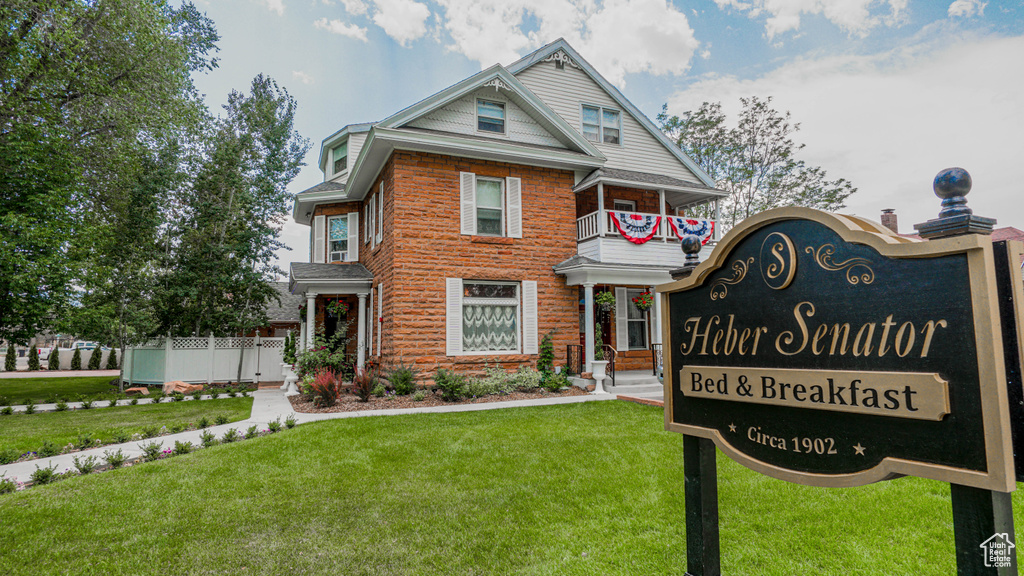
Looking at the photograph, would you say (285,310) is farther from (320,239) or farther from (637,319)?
(637,319)

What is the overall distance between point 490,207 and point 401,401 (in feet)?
16.9

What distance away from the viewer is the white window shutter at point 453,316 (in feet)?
37.2

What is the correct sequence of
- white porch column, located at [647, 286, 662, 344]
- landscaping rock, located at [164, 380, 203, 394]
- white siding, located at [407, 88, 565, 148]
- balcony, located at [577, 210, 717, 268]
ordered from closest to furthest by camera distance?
white siding, located at [407, 88, 565, 148] → balcony, located at [577, 210, 717, 268] → white porch column, located at [647, 286, 662, 344] → landscaping rock, located at [164, 380, 203, 394]

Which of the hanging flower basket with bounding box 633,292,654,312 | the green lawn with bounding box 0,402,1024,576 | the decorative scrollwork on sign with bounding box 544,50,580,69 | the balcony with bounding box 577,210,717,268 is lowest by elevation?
the green lawn with bounding box 0,402,1024,576

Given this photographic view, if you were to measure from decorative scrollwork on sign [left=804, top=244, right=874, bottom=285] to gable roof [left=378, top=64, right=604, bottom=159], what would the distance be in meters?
10.5

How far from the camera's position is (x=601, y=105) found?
15578 millimetres

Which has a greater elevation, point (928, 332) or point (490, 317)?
point (490, 317)

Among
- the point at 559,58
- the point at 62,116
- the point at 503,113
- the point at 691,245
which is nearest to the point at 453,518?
the point at 691,245

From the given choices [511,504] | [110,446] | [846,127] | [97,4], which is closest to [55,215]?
[97,4]

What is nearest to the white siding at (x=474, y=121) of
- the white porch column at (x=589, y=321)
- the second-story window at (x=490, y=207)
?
the second-story window at (x=490, y=207)

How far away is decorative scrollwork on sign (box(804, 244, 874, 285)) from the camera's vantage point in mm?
1824

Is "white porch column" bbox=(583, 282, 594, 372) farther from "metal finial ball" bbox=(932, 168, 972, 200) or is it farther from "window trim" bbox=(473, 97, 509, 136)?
"metal finial ball" bbox=(932, 168, 972, 200)

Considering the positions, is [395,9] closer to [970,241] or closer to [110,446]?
[110,446]

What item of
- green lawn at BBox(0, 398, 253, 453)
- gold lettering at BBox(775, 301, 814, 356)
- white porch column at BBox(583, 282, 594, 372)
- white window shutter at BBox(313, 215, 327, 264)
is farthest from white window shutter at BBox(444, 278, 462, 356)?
gold lettering at BBox(775, 301, 814, 356)
